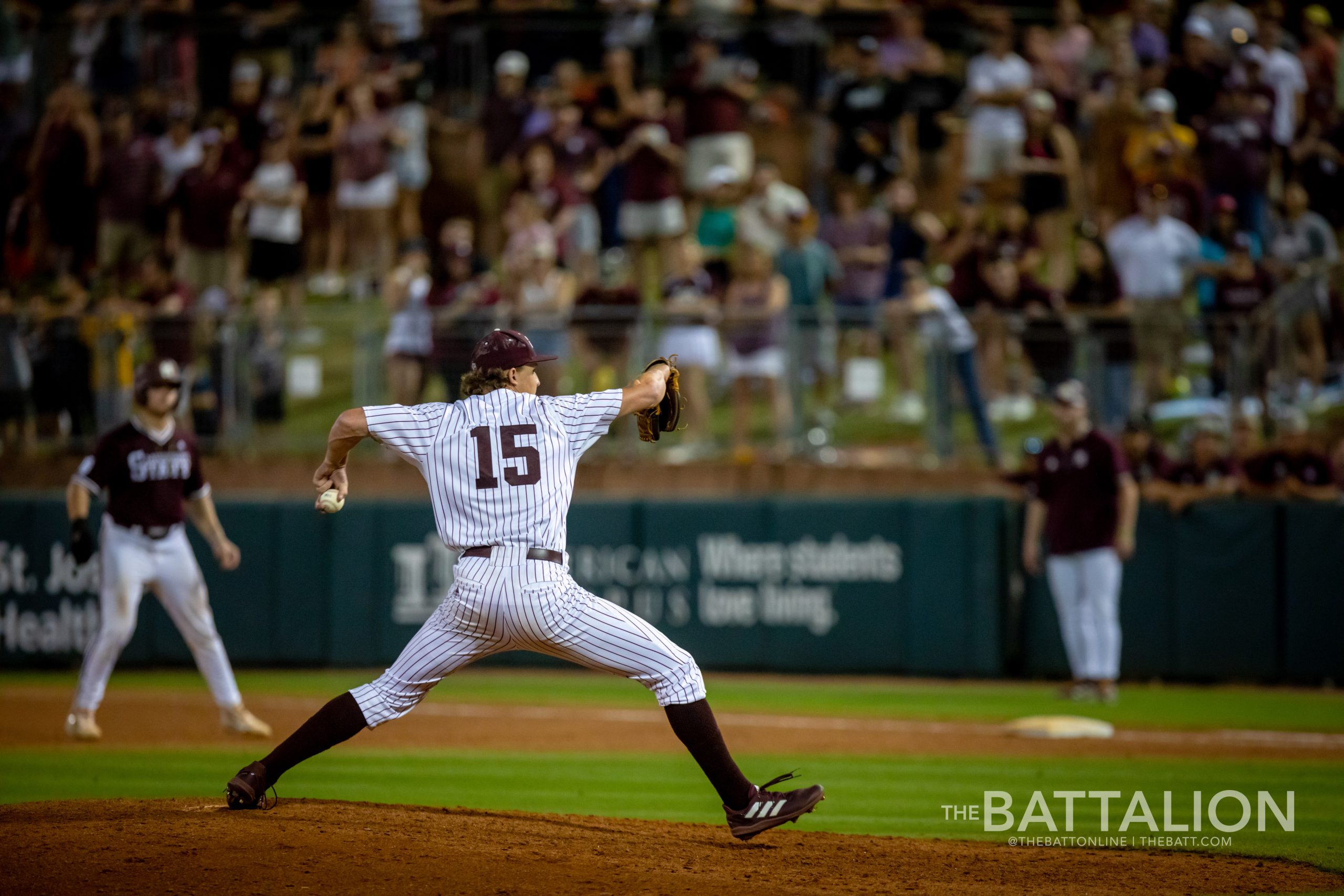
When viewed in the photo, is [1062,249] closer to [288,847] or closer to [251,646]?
[251,646]

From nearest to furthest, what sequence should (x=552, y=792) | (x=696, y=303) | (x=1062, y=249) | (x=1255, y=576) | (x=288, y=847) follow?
(x=288, y=847) < (x=552, y=792) < (x=1255, y=576) < (x=696, y=303) < (x=1062, y=249)

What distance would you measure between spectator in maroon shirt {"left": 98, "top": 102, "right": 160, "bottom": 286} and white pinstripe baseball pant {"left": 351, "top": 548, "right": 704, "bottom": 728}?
1323 centimetres

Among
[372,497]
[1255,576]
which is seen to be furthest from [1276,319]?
[372,497]

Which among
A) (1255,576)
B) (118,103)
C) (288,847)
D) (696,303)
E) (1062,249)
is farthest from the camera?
(118,103)

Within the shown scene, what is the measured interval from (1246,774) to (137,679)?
1014 centimetres

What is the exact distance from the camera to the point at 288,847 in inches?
239

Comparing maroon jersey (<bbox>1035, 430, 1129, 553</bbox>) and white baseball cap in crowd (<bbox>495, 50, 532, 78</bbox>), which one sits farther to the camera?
white baseball cap in crowd (<bbox>495, 50, 532, 78</bbox>)

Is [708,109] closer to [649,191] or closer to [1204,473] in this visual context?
[649,191]

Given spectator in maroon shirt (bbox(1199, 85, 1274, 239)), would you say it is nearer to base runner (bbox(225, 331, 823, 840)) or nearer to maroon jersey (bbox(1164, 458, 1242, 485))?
maroon jersey (bbox(1164, 458, 1242, 485))

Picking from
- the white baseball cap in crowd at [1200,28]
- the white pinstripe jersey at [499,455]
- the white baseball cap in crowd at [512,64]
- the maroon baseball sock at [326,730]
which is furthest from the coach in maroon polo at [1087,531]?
the white baseball cap in crowd at [512,64]

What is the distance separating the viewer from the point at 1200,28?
61.4ft

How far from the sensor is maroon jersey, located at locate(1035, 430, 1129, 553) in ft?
41.2

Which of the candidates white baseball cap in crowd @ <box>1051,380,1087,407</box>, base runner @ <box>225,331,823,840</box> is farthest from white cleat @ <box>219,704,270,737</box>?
white baseball cap in crowd @ <box>1051,380,1087,407</box>

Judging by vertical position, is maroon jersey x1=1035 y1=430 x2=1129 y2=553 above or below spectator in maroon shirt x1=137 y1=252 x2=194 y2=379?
below
